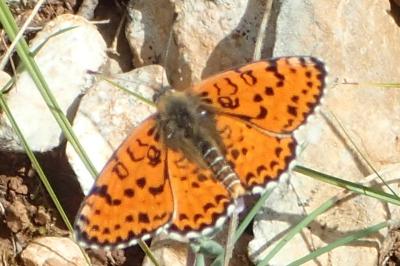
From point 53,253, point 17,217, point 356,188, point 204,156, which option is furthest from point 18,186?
point 356,188

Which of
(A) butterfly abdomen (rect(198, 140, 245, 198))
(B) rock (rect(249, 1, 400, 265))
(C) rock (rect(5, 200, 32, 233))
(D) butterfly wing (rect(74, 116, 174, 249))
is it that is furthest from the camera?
(C) rock (rect(5, 200, 32, 233))

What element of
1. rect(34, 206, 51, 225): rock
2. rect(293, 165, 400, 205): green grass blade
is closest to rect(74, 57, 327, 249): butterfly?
rect(293, 165, 400, 205): green grass blade

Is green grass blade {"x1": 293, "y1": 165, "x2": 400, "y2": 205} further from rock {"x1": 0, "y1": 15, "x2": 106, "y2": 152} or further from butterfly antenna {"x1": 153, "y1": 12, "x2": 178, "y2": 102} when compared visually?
rock {"x1": 0, "y1": 15, "x2": 106, "y2": 152}

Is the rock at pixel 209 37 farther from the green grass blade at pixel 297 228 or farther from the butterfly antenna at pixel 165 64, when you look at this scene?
the green grass blade at pixel 297 228

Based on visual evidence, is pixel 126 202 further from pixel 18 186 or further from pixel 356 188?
pixel 18 186

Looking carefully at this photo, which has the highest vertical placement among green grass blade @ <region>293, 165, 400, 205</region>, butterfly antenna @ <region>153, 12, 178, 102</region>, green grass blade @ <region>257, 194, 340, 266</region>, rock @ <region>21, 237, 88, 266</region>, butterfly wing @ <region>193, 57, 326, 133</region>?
butterfly wing @ <region>193, 57, 326, 133</region>

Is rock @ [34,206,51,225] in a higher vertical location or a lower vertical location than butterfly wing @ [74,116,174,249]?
lower

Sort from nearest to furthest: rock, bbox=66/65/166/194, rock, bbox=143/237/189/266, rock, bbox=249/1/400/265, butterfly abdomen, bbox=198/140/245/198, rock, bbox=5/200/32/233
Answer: butterfly abdomen, bbox=198/140/245/198
rock, bbox=249/1/400/265
rock, bbox=143/237/189/266
rock, bbox=66/65/166/194
rock, bbox=5/200/32/233

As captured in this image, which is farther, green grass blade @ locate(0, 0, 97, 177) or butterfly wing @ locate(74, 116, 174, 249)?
green grass blade @ locate(0, 0, 97, 177)
